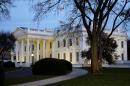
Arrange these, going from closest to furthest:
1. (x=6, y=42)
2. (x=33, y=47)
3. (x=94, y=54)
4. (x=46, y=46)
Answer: (x=94, y=54)
(x=6, y=42)
(x=46, y=46)
(x=33, y=47)

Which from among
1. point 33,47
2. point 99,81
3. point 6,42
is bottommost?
point 99,81

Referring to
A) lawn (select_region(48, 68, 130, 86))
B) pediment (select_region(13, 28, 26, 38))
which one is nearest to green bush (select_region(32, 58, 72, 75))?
lawn (select_region(48, 68, 130, 86))

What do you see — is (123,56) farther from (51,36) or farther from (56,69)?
(56,69)

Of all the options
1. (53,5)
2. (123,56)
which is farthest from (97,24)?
(123,56)

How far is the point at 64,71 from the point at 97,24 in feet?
20.0

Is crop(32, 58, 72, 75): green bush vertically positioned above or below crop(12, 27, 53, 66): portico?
below

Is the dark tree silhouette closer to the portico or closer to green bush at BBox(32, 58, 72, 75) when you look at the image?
the portico

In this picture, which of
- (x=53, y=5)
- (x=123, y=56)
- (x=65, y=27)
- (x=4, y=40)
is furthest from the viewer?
(x=123, y=56)

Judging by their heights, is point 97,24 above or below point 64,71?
above

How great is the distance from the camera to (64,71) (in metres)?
37.0

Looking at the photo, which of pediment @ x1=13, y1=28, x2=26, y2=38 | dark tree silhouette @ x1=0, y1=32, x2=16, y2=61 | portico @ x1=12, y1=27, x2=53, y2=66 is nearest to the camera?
dark tree silhouette @ x1=0, y1=32, x2=16, y2=61

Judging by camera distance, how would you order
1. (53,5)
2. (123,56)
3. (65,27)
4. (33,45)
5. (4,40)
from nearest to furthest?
(53,5)
(65,27)
(4,40)
(123,56)
(33,45)

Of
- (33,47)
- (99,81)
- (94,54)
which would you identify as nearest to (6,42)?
(33,47)

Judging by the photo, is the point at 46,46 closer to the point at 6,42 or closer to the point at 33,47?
the point at 33,47
